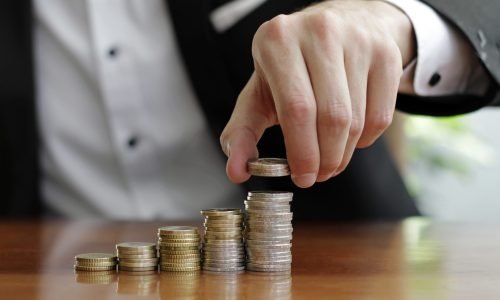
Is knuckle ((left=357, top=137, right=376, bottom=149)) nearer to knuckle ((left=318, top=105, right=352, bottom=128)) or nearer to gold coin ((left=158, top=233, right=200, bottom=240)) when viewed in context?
knuckle ((left=318, top=105, right=352, bottom=128))

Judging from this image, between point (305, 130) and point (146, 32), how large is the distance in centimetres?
86

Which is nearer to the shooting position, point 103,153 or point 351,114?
point 351,114

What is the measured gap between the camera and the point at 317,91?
0.84 metres

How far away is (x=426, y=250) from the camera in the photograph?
101cm

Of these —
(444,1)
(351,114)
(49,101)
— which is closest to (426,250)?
(351,114)

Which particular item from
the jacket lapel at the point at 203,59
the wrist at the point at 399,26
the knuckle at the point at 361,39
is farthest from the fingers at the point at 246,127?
the jacket lapel at the point at 203,59

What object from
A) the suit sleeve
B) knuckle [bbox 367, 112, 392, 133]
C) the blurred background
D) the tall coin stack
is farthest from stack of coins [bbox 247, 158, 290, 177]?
the blurred background

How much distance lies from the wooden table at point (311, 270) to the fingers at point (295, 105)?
9 centimetres

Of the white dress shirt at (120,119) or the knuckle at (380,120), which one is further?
the white dress shirt at (120,119)

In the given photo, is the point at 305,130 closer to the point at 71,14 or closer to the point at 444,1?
the point at 444,1

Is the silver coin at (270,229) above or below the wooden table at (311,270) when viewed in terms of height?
above

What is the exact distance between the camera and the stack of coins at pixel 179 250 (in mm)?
810

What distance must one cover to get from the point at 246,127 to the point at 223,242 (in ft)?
0.44

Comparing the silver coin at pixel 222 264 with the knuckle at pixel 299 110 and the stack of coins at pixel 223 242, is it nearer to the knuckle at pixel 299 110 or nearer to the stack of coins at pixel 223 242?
the stack of coins at pixel 223 242
